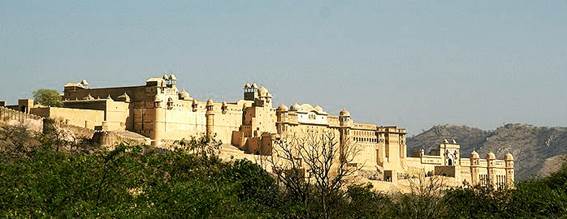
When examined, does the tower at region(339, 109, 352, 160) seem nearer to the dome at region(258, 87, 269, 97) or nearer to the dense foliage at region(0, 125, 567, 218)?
the dome at region(258, 87, 269, 97)

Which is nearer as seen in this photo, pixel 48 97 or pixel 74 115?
pixel 74 115

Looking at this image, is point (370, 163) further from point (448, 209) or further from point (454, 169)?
point (448, 209)

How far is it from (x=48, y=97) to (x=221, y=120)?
12.6 metres

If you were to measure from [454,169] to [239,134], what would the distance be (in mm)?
22613

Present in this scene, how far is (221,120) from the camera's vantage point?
3009 inches

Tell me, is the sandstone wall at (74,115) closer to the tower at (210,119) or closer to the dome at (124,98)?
the dome at (124,98)

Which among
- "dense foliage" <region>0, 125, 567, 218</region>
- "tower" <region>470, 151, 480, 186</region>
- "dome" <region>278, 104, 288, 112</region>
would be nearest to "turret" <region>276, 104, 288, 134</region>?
"dome" <region>278, 104, 288, 112</region>

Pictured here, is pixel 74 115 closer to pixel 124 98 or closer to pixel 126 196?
pixel 124 98

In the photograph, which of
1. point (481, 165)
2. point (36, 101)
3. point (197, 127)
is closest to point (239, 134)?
point (197, 127)

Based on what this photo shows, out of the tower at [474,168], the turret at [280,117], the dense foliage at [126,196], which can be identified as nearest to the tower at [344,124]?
the turret at [280,117]

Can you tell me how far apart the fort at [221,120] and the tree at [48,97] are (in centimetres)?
72

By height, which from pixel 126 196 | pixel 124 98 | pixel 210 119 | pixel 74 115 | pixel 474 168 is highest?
pixel 124 98

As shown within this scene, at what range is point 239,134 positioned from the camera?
77.1m

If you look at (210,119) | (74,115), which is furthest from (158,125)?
(74,115)
